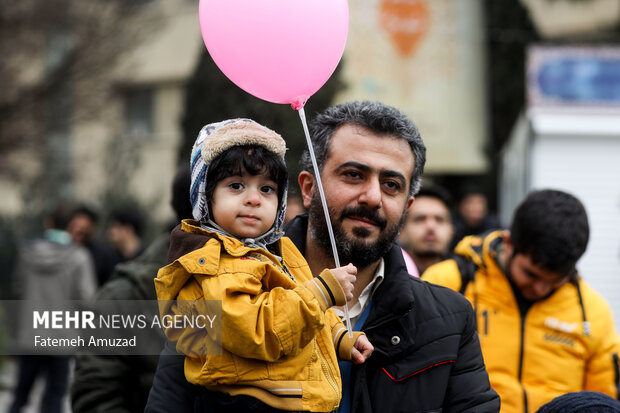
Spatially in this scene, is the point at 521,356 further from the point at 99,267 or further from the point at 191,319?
the point at 99,267

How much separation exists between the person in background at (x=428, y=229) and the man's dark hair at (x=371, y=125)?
307 centimetres

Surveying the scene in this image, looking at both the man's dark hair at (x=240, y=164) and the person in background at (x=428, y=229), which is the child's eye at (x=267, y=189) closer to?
the man's dark hair at (x=240, y=164)

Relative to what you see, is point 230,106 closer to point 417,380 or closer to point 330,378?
point 417,380

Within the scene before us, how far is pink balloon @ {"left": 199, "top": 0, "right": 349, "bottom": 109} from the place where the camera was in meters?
2.59

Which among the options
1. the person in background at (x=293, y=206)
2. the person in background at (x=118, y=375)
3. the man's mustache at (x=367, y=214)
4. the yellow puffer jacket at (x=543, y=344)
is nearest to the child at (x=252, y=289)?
the man's mustache at (x=367, y=214)

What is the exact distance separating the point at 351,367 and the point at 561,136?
17.7 ft

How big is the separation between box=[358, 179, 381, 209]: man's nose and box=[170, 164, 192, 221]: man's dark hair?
1123mm

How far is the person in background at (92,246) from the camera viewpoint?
8.38 m

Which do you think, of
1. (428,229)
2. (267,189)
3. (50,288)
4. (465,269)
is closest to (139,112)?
(50,288)

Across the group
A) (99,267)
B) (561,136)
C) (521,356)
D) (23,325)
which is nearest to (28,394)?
(23,325)

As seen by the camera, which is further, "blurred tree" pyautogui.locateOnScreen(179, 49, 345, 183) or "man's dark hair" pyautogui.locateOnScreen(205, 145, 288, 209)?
"blurred tree" pyautogui.locateOnScreen(179, 49, 345, 183)

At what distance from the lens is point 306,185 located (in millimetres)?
3045

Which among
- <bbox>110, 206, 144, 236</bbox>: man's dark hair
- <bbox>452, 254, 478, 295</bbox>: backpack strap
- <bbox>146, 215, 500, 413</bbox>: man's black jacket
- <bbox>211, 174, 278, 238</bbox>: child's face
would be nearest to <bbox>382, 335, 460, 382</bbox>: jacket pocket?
<bbox>146, 215, 500, 413</bbox>: man's black jacket

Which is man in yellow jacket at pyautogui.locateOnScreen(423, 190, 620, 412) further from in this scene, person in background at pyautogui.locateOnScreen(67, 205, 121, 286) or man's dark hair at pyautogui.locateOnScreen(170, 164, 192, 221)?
person in background at pyautogui.locateOnScreen(67, 205, 121, 286)
